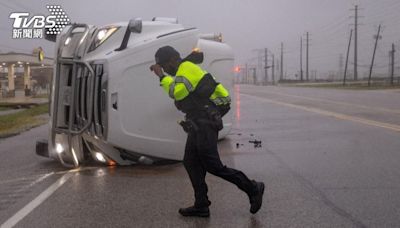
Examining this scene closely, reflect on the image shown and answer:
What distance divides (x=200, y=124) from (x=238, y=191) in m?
1.47

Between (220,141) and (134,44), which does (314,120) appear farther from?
(134,44)

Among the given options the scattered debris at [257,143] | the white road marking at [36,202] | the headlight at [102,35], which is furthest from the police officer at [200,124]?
the scattered debris at [257,143]

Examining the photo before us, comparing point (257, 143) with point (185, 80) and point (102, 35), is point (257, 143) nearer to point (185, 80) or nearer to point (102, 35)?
point (102, 35)

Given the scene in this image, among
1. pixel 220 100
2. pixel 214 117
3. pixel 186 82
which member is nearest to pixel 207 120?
pixel 214 117

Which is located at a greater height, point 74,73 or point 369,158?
point 74,73

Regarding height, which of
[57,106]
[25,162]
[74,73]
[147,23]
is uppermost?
[147,23]

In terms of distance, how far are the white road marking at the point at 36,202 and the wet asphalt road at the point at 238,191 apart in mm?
55

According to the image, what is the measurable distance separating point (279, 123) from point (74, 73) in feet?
28.5

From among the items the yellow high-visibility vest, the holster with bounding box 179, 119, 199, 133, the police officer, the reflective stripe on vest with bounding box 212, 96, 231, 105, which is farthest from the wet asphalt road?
the yellow high-visibility vest

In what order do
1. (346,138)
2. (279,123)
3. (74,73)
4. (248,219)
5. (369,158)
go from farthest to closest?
(279,123), (346,138), (369,158), (74,73), (248,219)

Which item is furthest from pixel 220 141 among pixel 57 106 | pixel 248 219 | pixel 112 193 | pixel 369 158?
pixel 248 219

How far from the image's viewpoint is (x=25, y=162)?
9.16 m

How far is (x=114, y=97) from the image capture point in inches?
270

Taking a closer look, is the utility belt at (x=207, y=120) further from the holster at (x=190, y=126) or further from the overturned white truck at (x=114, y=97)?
the overturned white truck at (x=114, y=97)
